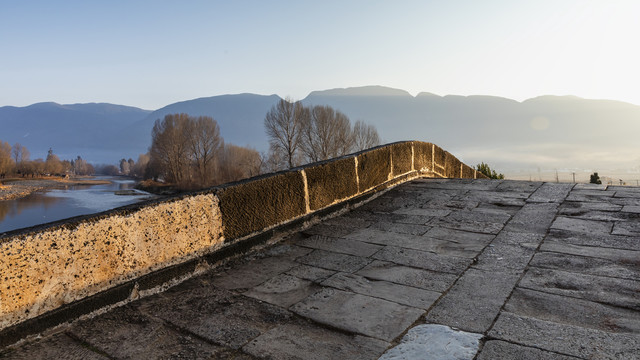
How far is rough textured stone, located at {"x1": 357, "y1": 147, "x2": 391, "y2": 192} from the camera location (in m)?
4.22

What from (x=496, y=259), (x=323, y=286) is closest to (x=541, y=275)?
(x=496, y=259)

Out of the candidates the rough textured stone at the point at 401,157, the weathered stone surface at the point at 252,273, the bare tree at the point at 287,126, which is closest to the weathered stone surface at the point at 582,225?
the rough textured stone at the point at 401,157

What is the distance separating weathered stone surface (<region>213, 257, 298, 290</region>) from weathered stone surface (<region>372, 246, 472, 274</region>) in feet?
2.18

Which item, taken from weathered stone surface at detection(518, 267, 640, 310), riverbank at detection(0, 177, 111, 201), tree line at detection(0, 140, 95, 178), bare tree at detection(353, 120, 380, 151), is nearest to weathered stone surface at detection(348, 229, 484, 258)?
weathered stone surface at detection(518, 267, 640, 310)

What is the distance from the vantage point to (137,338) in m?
1.67

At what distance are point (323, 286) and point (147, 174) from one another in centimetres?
8562

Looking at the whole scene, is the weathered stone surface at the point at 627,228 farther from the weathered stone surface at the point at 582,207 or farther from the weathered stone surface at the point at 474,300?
the weathered stone surface at the point at 474,300

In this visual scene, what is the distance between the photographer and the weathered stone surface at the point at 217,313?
67.2 inches

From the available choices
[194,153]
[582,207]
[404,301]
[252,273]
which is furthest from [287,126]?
[404,301]

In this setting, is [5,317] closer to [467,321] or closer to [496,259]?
[467,321]

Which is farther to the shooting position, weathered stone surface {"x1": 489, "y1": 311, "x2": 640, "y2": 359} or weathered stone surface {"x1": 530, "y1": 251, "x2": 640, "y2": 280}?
weathered stone surface {"x1": 530, "y1": 251, "x2": 640, "y2": 280}

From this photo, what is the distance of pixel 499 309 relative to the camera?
6.07 ft

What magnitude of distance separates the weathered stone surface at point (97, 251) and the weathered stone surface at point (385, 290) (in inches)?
35.1

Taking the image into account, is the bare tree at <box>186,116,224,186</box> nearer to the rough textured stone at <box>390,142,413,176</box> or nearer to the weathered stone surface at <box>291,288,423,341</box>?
the rough textured stone at <box>390,142,413,176</box>
